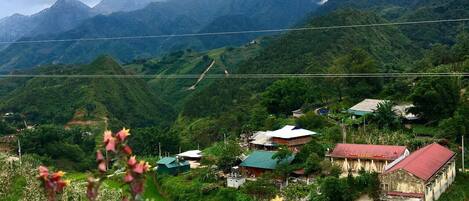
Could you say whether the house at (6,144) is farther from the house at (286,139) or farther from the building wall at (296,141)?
the building wall at (296,141)

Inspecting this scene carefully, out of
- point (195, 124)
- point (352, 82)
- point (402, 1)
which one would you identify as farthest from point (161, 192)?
point (402, 1)

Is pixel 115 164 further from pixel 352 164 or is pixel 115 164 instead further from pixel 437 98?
pixel 437 98

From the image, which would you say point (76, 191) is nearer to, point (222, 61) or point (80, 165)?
point (80, 165)

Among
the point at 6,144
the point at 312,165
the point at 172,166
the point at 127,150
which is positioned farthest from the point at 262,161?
the point at 6,144

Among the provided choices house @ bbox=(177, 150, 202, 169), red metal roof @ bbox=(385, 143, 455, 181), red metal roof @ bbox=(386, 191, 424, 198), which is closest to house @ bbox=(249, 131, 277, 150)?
house @ bbox=(177, 150, 202, 169)

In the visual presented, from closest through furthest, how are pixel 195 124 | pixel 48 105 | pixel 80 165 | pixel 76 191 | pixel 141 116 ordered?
pixel 76 191, pixel 80 165, pixel 195 124, pixel 48 105, pixel 141 116

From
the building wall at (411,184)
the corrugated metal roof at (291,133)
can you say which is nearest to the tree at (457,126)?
the building wall at (411,184)

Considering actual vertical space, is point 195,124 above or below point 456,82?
below

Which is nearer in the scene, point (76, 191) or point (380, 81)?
point (76, 191)

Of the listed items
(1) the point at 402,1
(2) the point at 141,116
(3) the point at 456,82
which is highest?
(1) the point at 402,1
